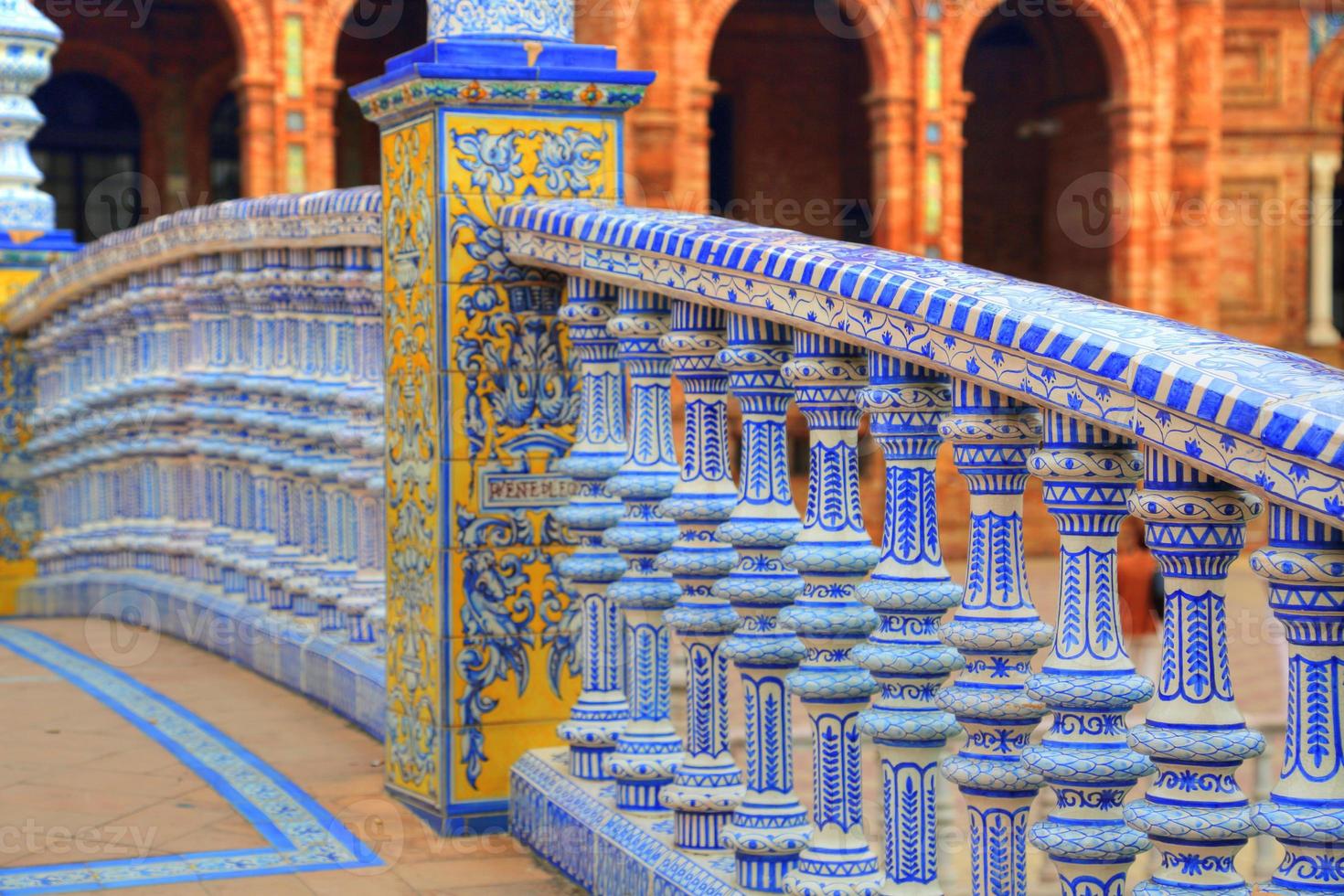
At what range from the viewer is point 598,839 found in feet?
11.0

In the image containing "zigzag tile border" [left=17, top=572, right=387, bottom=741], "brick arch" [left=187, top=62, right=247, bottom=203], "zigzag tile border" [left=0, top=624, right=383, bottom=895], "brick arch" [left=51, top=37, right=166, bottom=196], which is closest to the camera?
"zigzag tile border" [left=0, top=624, right=383, bottom=895]

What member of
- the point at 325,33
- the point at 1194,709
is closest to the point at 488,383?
the point at 1194,709

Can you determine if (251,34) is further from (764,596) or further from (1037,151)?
(764,596)

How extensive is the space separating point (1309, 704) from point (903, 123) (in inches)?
729

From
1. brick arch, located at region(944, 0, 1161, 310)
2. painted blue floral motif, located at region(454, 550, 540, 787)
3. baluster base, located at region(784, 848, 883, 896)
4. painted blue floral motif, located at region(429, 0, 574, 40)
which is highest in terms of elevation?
brick arch, located at region(944, 0, 1161, 310)

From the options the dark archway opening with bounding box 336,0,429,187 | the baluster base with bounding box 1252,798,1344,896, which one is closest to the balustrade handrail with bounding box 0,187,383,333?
the baluster base with bounding box 1252,798,1344,896

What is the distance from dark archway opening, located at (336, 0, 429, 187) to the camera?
22.8m

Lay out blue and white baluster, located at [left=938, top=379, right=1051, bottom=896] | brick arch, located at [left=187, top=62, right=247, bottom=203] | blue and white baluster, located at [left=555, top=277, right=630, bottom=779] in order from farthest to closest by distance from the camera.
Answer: brick arch, located at [left=187, top=62, right=247, bottom=203]
blue and white baluster, located at [left=555, top=277, right=630, bottom=779]
blue and white baluster, located at [left=938, top=379, right=1051, bottom=896]

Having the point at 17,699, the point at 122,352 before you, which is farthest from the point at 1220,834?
the point at 122,352

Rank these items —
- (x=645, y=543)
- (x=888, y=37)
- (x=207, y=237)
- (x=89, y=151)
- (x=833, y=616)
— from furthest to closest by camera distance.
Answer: (x=89, y=151) → (x=888, y=37) → (x=207, y=237) → (x=645, y=543) → (x=833, y=616)

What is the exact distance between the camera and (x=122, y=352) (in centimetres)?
672

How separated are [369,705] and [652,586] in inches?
58.7

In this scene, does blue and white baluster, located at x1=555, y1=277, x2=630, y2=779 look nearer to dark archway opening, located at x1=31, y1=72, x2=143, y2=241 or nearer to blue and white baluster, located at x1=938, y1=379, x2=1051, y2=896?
blue and white baluster, located at x1=938, y1=379, x2=1051, y2=896

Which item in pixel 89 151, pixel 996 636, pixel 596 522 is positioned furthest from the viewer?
pixel 89 151
